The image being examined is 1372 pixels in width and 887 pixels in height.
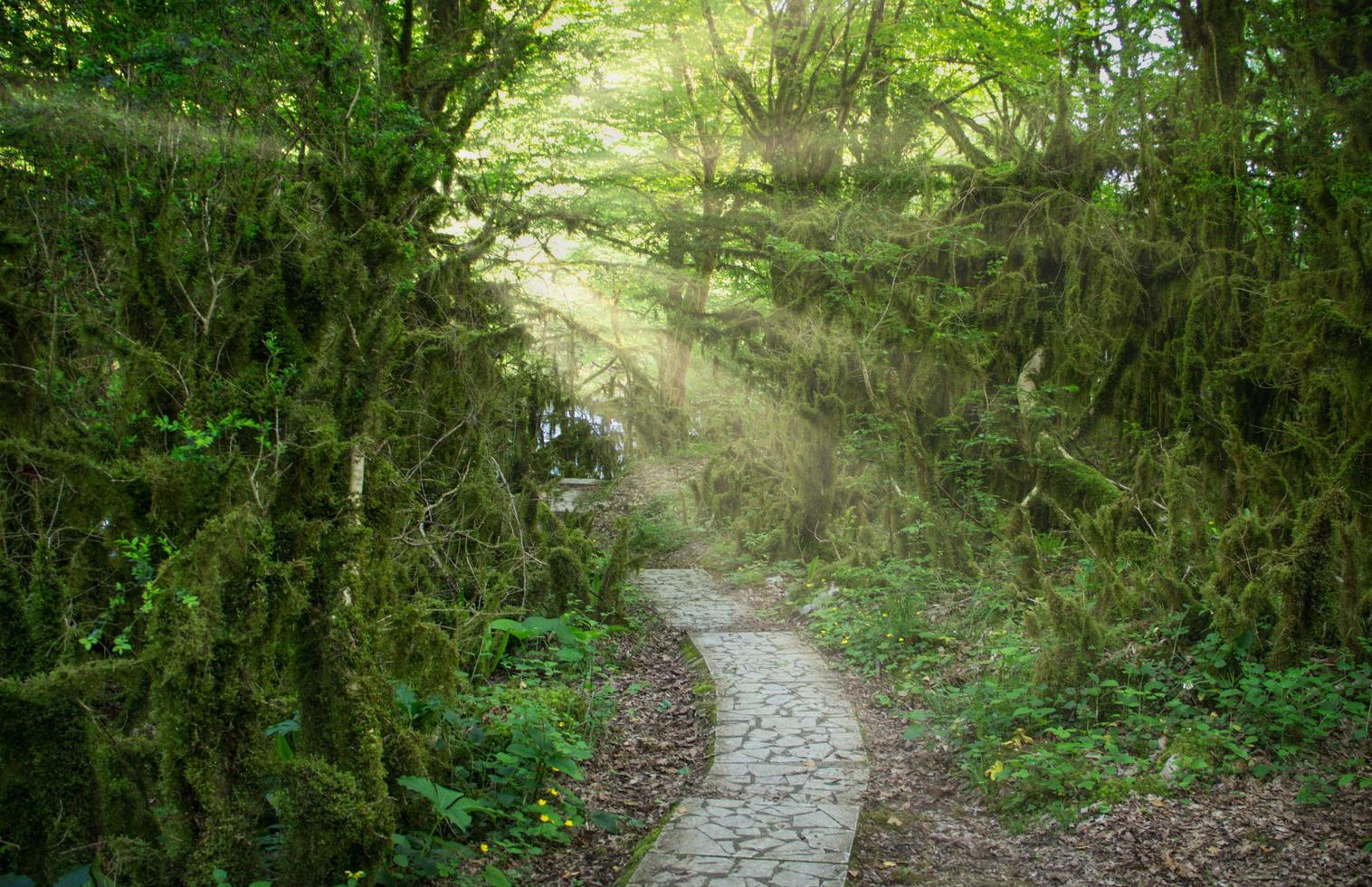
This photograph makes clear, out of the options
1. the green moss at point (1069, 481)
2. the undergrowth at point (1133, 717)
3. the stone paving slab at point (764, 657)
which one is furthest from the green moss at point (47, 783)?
the green moss at point (1069, 481)

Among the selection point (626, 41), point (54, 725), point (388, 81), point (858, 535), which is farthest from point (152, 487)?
point (626, 41)

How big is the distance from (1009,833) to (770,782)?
4.47ft

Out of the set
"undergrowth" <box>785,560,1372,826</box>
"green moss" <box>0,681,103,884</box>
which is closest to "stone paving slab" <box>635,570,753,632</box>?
"undergrowth" <box>785,560,1372,826</box>

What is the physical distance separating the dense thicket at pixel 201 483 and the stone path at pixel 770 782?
4.78ft

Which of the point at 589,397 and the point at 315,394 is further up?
the point at 315,394

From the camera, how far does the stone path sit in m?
4.07

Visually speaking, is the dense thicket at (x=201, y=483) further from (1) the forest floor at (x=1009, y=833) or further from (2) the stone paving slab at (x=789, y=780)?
(2) the stone paving slab at (x=789, y=780)

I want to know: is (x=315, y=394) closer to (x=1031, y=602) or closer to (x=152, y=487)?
(x=152, y=487)

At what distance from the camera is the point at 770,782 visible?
5.16 metres

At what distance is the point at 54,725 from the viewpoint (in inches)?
129

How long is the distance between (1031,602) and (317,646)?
19.7 feet

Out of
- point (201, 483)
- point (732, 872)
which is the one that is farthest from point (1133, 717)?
point (201, 483)

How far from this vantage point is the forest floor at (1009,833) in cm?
374

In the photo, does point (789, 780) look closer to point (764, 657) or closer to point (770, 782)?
point (770, 782)
